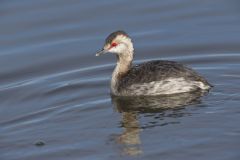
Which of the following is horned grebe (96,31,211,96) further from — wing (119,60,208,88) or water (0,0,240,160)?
water (0,0,240,160)

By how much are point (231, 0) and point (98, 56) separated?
3954 mm

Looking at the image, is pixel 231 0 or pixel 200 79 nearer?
pixel 200 79

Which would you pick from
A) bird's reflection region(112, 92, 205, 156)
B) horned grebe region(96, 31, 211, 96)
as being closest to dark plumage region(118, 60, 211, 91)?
horned grebe region(96, 31, 211, 96)

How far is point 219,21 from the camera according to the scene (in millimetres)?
17656

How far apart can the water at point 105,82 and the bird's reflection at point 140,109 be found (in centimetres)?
2

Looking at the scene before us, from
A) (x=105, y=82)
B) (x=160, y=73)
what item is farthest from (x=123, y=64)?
(x=160, y=73)

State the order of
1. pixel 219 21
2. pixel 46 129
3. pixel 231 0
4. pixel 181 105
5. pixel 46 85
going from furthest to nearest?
pixel 231 0, pixel 219 21, pixel 46 85, pixel 181 105, pixel 46 129

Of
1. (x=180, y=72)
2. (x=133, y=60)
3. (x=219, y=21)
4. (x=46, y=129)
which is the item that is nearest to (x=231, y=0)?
(x=219, y=21)

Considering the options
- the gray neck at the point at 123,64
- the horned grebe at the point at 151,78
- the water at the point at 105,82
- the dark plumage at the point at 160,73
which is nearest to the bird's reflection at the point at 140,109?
the water at the point at 105,82

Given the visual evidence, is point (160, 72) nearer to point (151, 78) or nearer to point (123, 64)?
point (151, 78)

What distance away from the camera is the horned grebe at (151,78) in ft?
47.8

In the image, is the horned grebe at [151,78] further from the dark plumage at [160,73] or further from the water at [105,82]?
the water at [105,82]

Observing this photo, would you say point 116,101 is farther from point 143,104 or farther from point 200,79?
point 200,79

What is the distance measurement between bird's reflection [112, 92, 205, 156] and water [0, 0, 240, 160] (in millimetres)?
18
